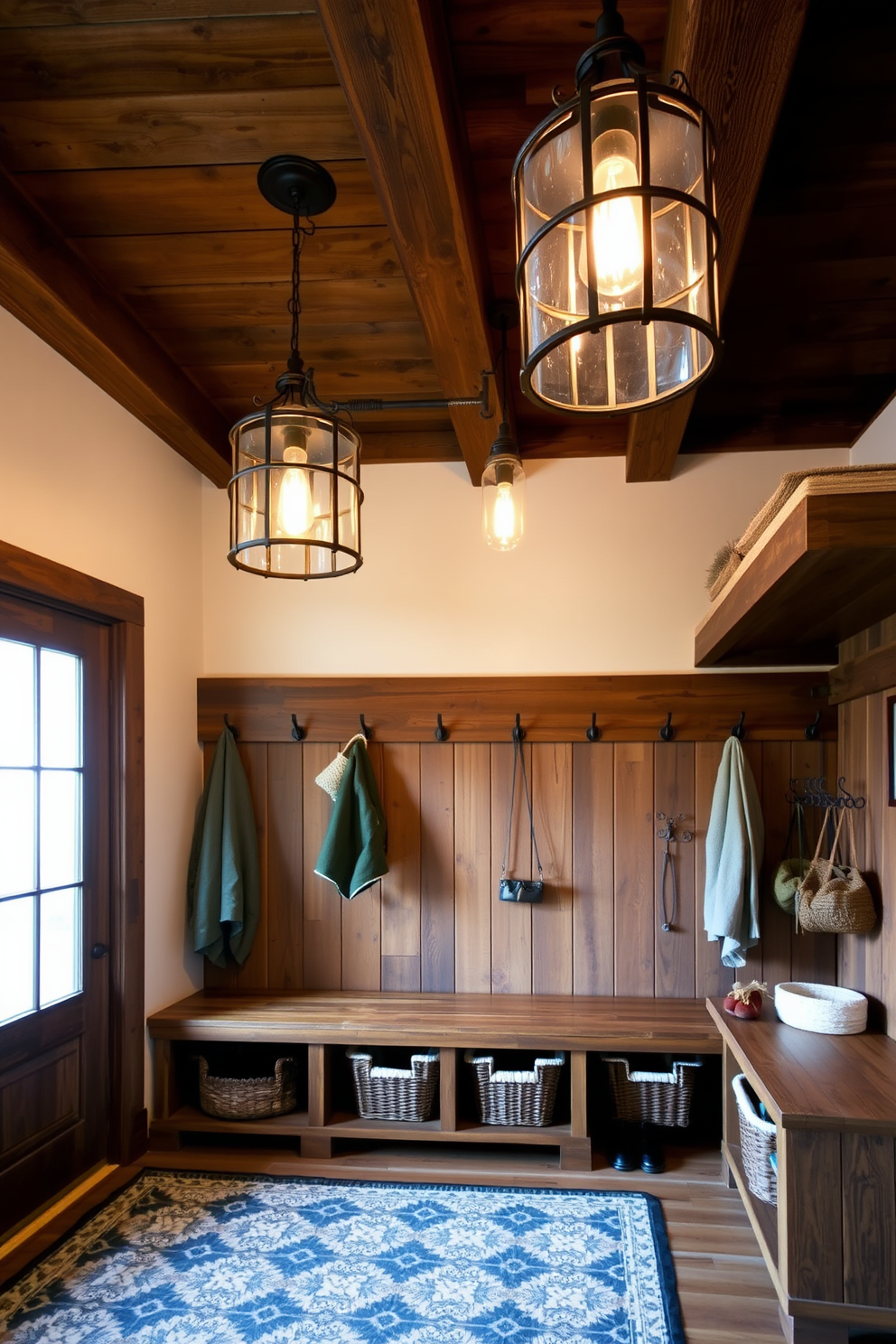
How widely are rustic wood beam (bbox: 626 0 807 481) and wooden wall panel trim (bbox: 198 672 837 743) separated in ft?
6.20

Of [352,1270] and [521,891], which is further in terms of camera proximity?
[521,891]

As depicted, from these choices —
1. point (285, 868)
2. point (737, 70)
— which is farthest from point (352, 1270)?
point (737, 70)

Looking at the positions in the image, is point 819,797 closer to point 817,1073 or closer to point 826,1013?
point 826,1013

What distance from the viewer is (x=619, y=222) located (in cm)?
103

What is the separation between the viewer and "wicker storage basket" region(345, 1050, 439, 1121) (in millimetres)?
3148

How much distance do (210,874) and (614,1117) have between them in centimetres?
168

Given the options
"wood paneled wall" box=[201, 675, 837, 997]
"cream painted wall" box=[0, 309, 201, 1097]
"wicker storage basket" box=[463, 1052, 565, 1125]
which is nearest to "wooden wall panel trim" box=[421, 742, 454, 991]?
"wood paneled wall" box=[201, 675, 837, 997]

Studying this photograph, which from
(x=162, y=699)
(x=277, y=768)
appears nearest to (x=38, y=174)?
(x=162, y=699)

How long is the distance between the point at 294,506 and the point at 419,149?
2.35 ft

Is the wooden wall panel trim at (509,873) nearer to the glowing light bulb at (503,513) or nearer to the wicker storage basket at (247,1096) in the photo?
the wicker storage basket at (247,1096)

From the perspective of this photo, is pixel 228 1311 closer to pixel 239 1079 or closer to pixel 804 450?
pixel 239 1079

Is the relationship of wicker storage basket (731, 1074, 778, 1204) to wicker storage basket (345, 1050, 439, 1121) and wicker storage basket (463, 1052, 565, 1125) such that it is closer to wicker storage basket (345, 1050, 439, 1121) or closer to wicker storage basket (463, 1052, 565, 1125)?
wicker storage basket (463, 1052, 565, 1125)

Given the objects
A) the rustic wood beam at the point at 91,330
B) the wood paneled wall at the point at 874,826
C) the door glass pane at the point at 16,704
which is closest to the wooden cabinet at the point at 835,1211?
the wood paneled wall at the point at 874,826

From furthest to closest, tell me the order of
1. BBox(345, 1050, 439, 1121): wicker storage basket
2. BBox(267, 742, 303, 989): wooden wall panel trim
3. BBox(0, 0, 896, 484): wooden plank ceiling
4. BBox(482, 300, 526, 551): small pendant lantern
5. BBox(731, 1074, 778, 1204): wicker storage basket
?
BBox(267, 742, 303, 989): wooden wall panel trim → BBox(345, 1050, 439, 1121): wicker storage basket → BBox(731, 1074, 778, 1204): wicker storage basket → BBox(482, 300, 526, 551): small pendant lantern → BBox(0, 0, 896, 484): wooden plank ceiling
